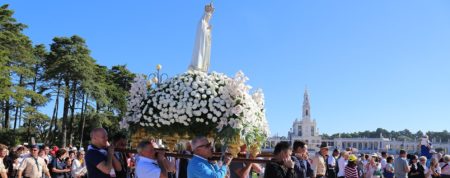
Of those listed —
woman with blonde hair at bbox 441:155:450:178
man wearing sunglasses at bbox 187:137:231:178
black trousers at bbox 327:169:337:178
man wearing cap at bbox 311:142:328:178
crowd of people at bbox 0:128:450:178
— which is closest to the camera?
man wearing sunglasses at bbox 187:137:231:178

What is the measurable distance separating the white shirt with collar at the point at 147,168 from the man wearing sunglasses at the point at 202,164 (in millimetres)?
505

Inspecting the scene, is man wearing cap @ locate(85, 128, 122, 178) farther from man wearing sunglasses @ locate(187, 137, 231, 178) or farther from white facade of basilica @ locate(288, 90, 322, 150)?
white facade of basilica @ locate(288, 90, 322, 150)

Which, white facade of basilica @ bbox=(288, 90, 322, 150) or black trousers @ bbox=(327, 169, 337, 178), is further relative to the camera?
white facade of basilica @ bbox=(288, 90, 322, 150)

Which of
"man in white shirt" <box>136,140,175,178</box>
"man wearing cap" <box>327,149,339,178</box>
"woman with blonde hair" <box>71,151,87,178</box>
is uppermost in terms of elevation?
"man in white shirt" <box>136,140,175,178</box>

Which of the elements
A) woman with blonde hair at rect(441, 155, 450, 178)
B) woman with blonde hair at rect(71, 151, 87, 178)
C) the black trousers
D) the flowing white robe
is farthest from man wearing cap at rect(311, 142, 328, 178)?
woman with blonde hair at rect(71, 151, 87, 178)

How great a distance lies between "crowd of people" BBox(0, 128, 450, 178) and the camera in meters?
5.86

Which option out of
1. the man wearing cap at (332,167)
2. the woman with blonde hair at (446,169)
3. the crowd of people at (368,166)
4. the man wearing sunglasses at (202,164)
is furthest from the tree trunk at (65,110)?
the man wearing sunglasses at (202,164)

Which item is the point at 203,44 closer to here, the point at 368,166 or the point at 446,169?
the point at 446,169

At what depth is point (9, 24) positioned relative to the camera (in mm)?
41344

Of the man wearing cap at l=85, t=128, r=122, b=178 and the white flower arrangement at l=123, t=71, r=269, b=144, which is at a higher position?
the white flower arrangement at l=123, t=71, r=269, b=144

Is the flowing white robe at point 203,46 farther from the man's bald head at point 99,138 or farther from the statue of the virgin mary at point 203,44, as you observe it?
the man's bald head at point 99,138

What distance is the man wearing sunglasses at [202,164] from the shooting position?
18.4 ft

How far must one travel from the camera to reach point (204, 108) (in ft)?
20.8

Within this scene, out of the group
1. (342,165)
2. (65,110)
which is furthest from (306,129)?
(342,165)
